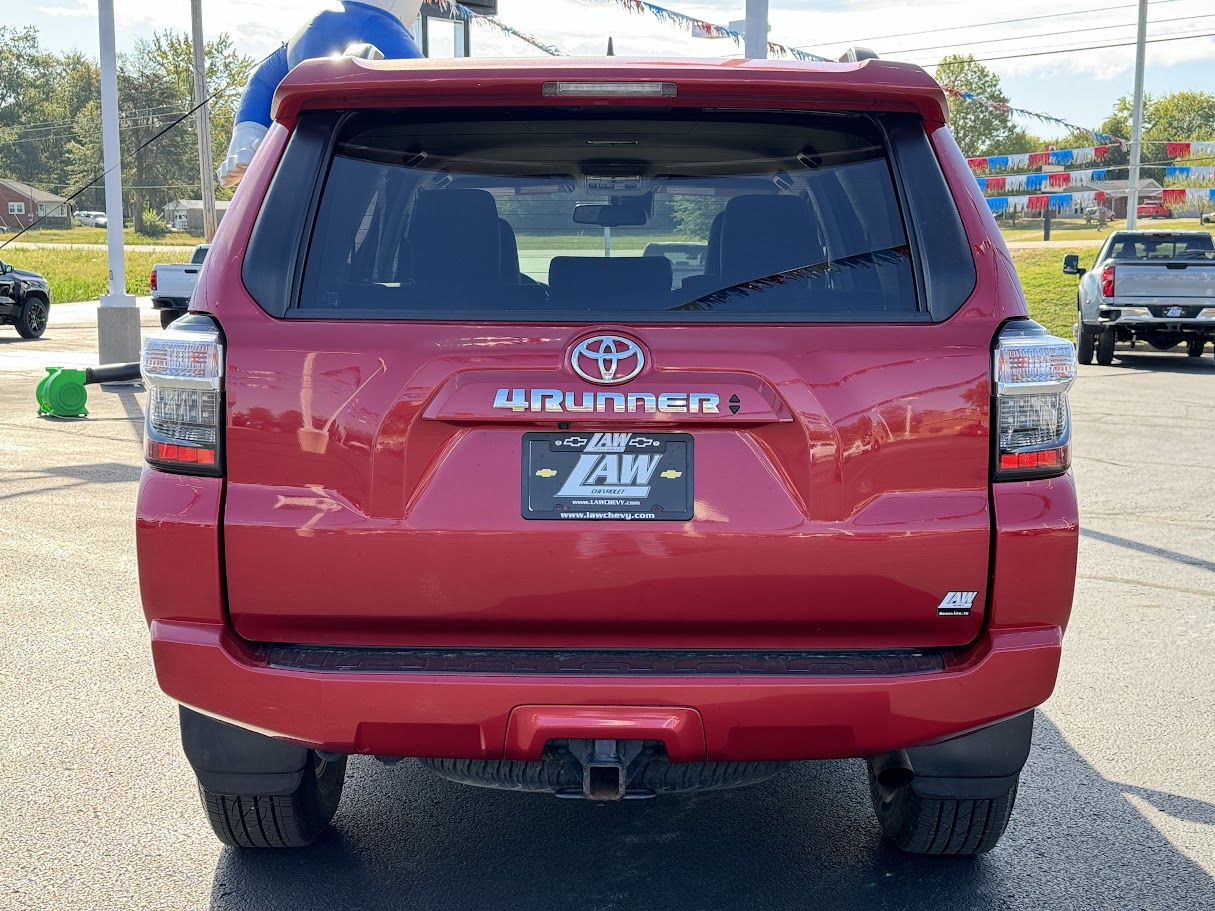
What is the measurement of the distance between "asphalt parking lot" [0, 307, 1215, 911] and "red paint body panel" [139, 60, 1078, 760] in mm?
751

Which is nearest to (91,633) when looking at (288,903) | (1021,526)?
(288,903)

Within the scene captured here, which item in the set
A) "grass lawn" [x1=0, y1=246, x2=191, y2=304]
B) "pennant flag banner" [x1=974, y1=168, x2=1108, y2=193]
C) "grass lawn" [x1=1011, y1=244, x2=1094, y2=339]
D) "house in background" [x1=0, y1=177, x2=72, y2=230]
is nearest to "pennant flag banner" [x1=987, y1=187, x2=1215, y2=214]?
"pennant flag banner" [x1=974, y1=168, x2=1108, y2=193]

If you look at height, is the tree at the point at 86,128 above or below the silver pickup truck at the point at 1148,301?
above

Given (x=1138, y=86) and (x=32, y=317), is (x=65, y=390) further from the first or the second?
(x=1138, y=86)

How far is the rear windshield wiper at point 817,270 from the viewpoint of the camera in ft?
9.15

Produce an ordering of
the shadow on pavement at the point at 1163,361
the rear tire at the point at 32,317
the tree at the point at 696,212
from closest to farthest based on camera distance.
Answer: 1. the tree at the point at 696,212
2. the shadow on pavement at the point at 1163,361
3. the rear tire at the point at 32,317

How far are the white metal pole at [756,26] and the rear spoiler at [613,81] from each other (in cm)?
797

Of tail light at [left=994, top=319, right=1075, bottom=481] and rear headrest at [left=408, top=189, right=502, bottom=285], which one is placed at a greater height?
rear headrest at [left=408, top=189, right=502, bottom=285]

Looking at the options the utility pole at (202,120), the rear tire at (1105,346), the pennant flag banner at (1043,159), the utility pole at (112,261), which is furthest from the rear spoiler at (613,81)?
the pennant flag banner at (1043,159)

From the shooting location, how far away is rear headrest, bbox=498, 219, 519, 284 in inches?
114

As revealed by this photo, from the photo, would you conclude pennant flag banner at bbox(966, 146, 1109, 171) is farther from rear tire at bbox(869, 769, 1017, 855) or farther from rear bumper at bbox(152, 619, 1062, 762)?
rear bumper at bbox(152, 619, 1062, 762)

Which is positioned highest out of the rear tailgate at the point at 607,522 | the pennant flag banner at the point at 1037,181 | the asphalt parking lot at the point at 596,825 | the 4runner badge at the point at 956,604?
the pennant flag banner at the point at 1037,181

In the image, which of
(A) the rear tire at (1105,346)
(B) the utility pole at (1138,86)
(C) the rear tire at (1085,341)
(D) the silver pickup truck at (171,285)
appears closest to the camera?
(A) the rear tire at (1105,346)

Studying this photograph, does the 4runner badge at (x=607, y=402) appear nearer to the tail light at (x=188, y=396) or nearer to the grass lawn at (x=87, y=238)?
the tail light at (x=188, y=396)
